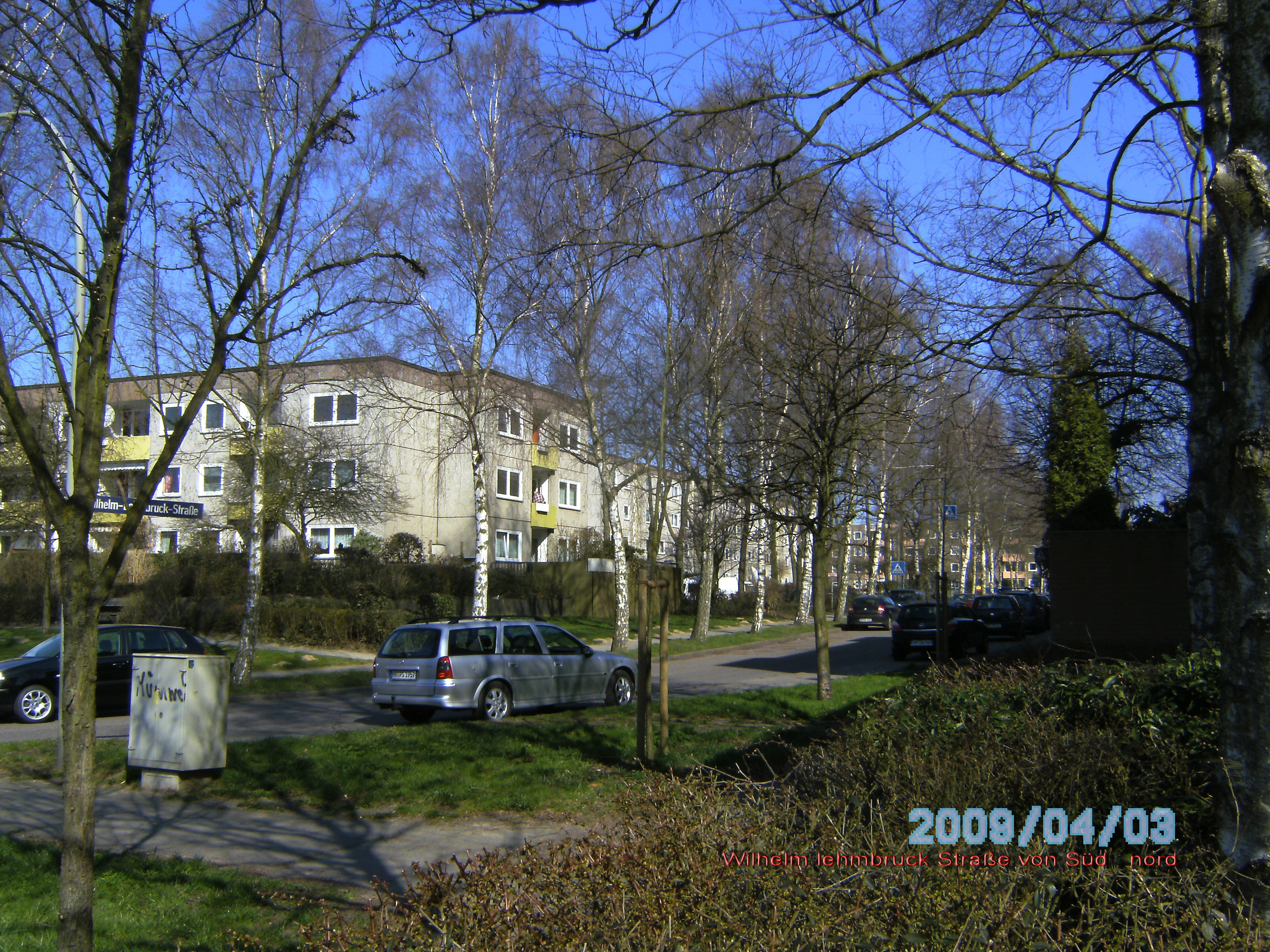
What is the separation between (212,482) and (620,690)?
31675mm

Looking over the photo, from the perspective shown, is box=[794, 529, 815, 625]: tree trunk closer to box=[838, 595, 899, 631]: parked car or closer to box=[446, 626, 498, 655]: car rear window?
box=[838, 595, 899, 631]: parked car

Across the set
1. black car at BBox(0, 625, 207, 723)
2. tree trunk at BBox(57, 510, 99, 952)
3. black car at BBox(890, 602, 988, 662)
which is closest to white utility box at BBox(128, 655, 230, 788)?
black car at BBox(0, 625, 207, 723)

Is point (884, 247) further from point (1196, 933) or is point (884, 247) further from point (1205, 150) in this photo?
point (1196, 933)

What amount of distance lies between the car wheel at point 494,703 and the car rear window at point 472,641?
510 millimetres

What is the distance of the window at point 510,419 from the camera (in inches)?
948

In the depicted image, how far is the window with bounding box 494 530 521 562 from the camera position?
4419cm

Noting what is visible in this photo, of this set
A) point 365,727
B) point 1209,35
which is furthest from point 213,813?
point 1209,35

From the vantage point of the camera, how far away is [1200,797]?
4.54 metres

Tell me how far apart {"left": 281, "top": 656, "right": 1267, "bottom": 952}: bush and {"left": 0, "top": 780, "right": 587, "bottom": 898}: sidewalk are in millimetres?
3096

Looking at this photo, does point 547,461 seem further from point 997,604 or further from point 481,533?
point 481,533

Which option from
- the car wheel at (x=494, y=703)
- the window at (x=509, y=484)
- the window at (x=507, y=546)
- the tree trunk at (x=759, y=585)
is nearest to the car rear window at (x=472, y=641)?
the car wheel at (x=494, y=703)

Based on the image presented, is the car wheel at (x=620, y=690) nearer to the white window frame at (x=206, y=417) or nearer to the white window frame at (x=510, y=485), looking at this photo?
the white window frame at (x=206, y=417)

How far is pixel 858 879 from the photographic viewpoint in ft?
10.4

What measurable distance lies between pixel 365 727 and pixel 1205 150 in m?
12.0
